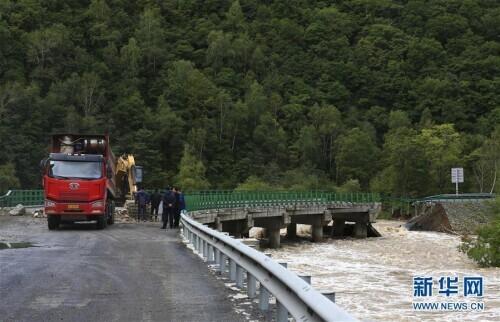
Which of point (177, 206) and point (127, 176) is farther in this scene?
point (127, 176)

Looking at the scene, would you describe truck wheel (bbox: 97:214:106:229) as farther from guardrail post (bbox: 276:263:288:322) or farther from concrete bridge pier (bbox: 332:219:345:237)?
concrete bridge pier (bbox: 332:219:345:237)

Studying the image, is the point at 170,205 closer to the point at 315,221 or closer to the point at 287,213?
the point at 287,213

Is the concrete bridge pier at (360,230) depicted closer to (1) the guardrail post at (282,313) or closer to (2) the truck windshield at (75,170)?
(2) the truck windshield at (75,170)

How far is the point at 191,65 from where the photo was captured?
148 meters

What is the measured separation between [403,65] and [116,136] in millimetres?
75210

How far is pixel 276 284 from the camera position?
7.04 metres

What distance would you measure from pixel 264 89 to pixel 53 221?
13029 cm

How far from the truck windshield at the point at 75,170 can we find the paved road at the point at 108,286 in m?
8.61

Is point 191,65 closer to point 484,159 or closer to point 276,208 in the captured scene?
point 484,159

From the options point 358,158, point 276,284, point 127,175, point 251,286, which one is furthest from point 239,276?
point 358,158

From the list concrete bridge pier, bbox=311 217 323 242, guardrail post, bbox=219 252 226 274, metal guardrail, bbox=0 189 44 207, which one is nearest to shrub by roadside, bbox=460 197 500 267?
guardrail post, bbox=219 252 226 274

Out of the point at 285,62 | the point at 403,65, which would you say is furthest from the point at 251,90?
the point at 403,65

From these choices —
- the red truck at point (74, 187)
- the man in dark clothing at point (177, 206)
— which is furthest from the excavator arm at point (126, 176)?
the red truck at point (74, 187)

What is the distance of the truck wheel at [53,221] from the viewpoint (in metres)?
25.3
